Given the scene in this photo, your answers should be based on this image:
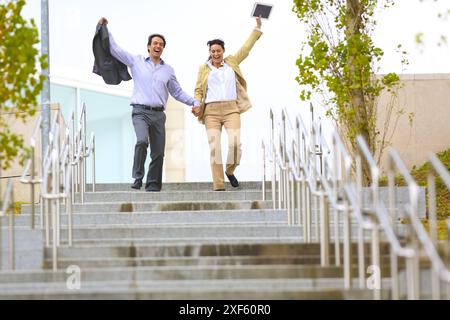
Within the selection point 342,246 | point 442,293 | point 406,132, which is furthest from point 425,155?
point 442,293

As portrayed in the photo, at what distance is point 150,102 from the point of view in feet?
34.2

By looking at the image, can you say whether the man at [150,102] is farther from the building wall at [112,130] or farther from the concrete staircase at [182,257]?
the building wall at [112,130]

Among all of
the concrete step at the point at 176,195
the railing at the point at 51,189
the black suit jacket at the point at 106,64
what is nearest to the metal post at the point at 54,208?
the railing at the point at 51,189

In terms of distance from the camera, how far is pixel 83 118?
35.7 feet

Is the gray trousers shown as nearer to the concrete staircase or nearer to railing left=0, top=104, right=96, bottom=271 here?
the concrete staircase

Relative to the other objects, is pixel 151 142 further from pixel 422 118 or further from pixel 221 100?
pixel 422 118

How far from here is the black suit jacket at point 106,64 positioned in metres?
10.5

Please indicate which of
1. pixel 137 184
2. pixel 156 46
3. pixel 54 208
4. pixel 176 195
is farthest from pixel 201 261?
pixel 156 46

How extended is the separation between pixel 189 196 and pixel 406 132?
6.33 m

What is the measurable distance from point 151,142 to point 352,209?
4020mm

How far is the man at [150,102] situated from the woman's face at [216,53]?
0.48 meters

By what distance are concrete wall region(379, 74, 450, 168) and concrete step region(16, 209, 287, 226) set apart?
6713 millimetres

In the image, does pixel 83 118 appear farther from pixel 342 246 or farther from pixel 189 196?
pixel 342 246

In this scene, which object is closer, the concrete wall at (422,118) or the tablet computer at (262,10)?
the tablet computer at (262,10)
